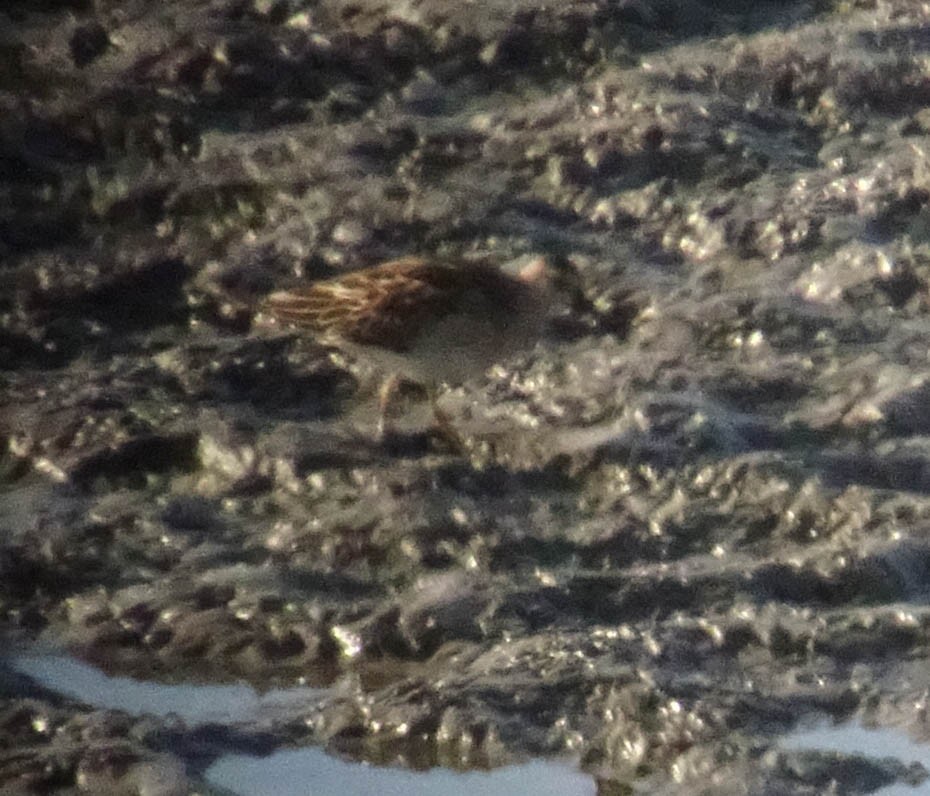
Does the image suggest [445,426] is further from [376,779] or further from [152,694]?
[376,779]

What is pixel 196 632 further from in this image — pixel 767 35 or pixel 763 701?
pixel 767 35

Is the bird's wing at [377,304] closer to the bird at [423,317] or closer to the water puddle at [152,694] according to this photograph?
the bird at [423,317]

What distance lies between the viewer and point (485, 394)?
597 centimetres

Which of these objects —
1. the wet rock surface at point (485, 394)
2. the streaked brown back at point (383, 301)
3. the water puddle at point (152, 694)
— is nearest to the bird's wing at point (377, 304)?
the streaked brown back at point (383, 301)

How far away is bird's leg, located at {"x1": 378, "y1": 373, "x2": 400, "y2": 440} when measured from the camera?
572 cm

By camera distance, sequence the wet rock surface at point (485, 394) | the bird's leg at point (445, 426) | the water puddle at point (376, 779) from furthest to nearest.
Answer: the bird's leg at point (445, 426) → the wet rock surface at point (485, 394) → the water puddle at point (376, 779)

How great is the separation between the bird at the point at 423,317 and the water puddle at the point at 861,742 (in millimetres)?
1726

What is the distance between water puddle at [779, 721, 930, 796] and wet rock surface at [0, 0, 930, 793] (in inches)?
1.8

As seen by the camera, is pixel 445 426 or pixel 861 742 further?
pixel 445 426

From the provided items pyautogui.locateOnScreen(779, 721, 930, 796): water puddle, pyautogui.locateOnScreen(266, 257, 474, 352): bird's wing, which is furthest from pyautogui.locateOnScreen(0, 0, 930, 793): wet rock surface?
A: pyautogui.locateOnScreen(266, 257, 474, 352): bird's wing

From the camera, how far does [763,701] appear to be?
444 centimetres

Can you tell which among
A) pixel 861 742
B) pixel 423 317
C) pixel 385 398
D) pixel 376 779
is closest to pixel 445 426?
pixel 385 398

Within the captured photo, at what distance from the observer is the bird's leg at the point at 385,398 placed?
572 centimetres

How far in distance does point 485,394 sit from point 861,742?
2.07m
